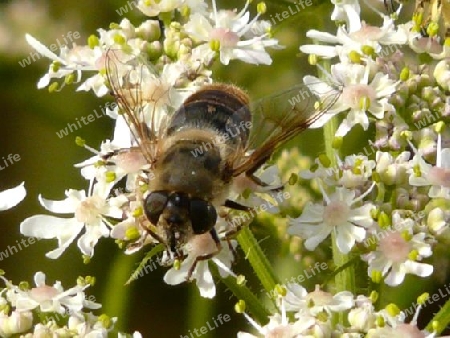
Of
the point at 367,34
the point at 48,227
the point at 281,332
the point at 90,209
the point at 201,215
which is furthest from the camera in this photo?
the point at 367,34

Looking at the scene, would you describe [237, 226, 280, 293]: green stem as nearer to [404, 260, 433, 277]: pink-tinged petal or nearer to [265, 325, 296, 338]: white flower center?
[265, 325, 296, 338]: white flower center

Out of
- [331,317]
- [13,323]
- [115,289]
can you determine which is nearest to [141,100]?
[13,323]

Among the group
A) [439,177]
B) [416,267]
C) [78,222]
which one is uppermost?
[78,222]

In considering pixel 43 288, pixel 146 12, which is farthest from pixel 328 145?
pixel 43 288

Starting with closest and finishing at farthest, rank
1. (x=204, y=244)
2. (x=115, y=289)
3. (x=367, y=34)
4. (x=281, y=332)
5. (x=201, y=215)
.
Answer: (x=201, y=215), (x=281, y=332), (x=204, y=244), (x=367, y=34), (x=115, y=289)

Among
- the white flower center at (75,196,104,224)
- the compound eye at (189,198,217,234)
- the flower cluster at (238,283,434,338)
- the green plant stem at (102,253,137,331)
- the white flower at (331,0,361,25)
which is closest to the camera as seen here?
the compound eye at (189,198,217,234)

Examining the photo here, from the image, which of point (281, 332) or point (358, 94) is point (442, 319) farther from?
point (358, 94)

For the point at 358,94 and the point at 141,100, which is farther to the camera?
the point at 358,94

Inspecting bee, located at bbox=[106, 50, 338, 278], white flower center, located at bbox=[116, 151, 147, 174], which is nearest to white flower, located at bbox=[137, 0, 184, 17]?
bee, located at bbox=[106, 50, 338, 278]
